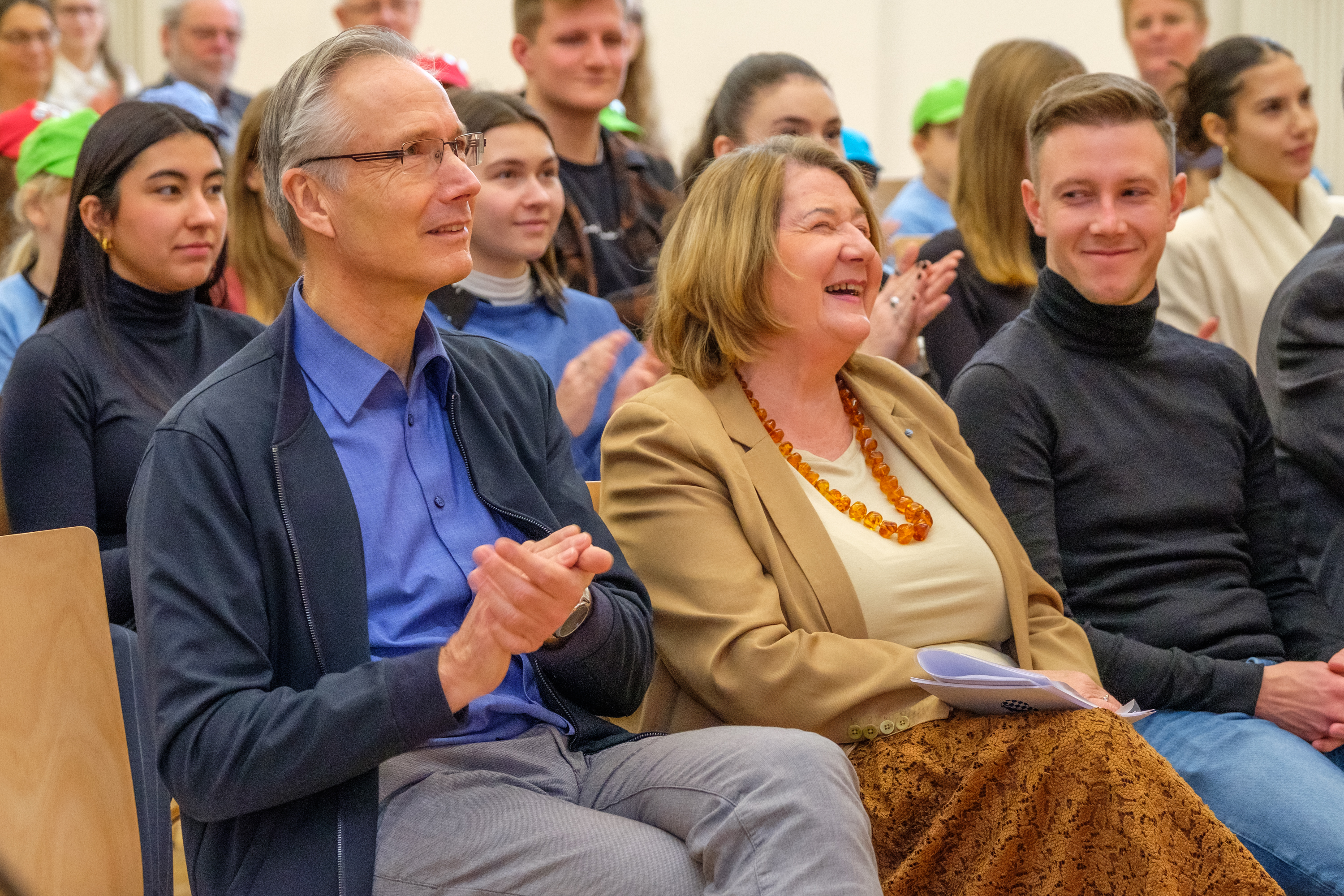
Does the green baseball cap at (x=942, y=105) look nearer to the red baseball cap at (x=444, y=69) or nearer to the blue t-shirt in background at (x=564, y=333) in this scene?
the red baseball cap at (x=444, y=69)

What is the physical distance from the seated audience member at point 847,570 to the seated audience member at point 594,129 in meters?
1.33

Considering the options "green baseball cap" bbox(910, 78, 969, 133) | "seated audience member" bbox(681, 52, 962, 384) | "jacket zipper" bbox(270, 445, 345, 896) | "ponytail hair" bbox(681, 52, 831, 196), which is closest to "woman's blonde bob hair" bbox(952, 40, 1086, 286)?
"seated audience member" bbox(681, 52, 962, 384)

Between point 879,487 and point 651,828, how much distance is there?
0.71 meters

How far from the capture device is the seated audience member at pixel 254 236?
311 centimetres

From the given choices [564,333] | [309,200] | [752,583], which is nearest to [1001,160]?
[564,333]

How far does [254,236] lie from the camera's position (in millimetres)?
3137

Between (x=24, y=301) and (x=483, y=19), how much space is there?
4192 millimetres

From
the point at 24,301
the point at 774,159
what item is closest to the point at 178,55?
the point at 24,301

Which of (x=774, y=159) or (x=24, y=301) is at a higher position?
(x=774, y=159)

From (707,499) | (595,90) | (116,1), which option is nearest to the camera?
(707,499)

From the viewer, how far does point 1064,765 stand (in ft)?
5.19

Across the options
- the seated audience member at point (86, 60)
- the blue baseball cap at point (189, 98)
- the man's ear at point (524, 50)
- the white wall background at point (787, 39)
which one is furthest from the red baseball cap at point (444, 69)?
the white wall background at point (787, 39)

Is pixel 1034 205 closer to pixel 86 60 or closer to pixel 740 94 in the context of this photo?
pixel 740 94

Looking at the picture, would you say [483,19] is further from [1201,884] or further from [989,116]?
[1201,884]
